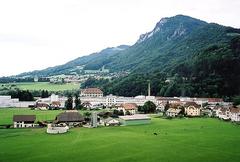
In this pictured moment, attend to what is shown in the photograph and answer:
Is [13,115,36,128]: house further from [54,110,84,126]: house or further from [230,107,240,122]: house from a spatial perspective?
[230,107,240,122]: house

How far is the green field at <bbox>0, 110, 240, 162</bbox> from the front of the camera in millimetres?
23344

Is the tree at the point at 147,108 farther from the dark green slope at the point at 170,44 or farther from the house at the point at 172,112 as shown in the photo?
the dark green slope at the point at 170,44

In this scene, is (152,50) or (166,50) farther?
(152,50)

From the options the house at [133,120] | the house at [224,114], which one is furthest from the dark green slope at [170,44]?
the house at [133,120]

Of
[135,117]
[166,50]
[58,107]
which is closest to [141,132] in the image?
[135,117]

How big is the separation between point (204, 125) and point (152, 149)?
15828 mm

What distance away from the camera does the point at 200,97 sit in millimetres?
74125

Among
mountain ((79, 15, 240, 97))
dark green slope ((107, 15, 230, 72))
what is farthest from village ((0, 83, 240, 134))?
dark green slope ((107, 15, 230, 72))

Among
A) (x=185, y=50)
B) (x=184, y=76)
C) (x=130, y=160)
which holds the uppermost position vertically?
(x=185, y=50)

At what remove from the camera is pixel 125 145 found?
27.7 meters

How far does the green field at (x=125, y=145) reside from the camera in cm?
2334

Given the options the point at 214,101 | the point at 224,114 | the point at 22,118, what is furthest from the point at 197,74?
the point at 22,118

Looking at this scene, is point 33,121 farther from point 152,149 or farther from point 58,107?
point 58,107

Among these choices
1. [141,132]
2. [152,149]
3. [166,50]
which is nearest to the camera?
[152,149]
